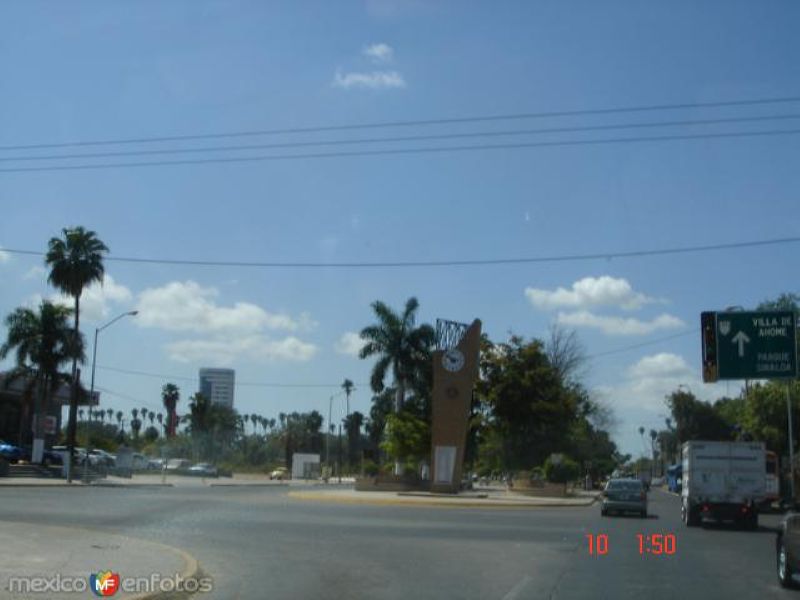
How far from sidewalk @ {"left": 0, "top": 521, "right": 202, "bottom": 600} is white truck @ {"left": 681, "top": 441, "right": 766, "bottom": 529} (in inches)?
760

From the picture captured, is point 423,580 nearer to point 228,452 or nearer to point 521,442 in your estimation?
point 521,442

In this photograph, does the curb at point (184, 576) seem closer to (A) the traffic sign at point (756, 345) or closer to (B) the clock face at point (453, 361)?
(A) the traffic sign at point (756, 345)

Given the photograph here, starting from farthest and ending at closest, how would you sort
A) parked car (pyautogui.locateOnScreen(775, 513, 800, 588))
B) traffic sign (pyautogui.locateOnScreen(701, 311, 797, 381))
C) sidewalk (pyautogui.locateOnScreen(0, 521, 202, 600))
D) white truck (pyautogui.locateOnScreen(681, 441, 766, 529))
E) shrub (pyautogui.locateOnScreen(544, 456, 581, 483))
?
shrub (pyautogui.locateOnScreen(544, 456, 581, 483)) → traffic sign (pyautogui.locateOnScreen(701, 311, 797, 381)) → white truck (pyautogui.locateOnScreen(681, 441, 766, 529)) → parked car (pyautogui.locateOnScreen(775, 513, 800, 588)) → sidewalk (pyautogui.locateOnScreen(0, 521, 202, 600))

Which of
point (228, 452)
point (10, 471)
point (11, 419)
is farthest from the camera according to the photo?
point (228, 452)

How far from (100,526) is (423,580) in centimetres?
1167

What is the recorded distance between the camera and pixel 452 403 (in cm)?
5256

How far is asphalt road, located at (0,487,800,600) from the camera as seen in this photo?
14.6 m

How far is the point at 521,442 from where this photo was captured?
62000mm

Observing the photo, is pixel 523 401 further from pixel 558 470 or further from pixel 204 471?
pixel 204 471

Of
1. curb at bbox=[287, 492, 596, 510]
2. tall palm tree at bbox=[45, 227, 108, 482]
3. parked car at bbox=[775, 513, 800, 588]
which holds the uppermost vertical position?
tall palm tree at bbox=[45, 227, 108, 482]

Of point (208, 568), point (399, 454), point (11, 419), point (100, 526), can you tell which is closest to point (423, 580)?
point (208, 568)

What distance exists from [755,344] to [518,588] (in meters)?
20.2
